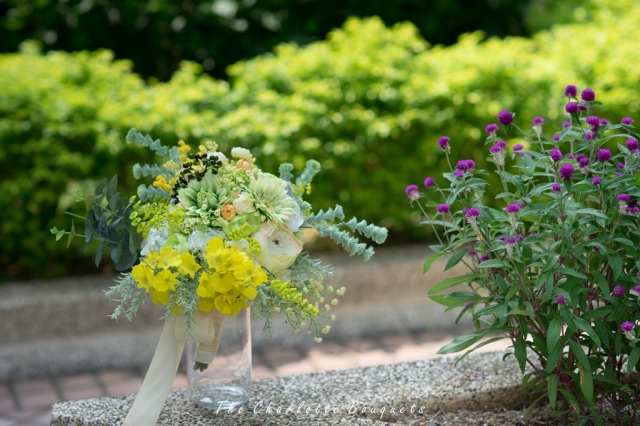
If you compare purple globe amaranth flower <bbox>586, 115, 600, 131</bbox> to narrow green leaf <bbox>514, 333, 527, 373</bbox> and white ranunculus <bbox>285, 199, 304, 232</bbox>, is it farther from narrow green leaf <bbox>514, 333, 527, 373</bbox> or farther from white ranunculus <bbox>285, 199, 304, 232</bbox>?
white ranunculus <bbox>285, 199, 304, 232</bbox>

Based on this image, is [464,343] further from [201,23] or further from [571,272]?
[201,23]

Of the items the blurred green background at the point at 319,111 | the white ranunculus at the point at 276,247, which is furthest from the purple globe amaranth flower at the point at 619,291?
the blurred green background at the point at 319,111

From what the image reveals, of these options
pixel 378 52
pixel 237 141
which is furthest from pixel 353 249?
pixel 378 52

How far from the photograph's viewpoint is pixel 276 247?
234 cm

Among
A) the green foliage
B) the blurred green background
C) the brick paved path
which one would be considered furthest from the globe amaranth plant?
the green foliage

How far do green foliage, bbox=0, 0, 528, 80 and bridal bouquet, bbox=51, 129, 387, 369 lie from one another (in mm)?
5322

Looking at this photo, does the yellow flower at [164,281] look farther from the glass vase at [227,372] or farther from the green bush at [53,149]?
the green bush at [53,149]

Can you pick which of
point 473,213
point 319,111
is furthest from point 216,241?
point 319,111

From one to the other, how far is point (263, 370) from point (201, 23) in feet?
14.6

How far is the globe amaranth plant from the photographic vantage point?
231cm

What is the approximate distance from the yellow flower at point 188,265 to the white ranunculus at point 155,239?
104 mm

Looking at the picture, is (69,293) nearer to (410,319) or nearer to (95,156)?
(95,156)

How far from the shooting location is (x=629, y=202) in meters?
2.31

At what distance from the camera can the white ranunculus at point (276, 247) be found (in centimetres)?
231
